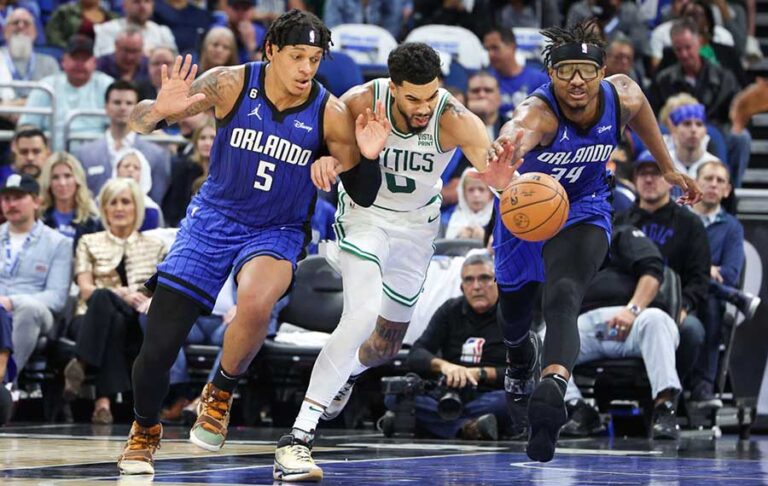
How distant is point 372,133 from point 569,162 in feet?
3.87

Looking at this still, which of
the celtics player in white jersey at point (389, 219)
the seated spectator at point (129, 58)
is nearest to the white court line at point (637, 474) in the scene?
the celtics player in white jersey at point (389, 219)

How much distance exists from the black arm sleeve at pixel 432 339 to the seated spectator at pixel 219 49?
450 centimetres

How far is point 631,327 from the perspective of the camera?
10516 mm

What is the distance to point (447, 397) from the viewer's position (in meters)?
10.1

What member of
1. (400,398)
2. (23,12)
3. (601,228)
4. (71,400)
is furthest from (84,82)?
(601,228)

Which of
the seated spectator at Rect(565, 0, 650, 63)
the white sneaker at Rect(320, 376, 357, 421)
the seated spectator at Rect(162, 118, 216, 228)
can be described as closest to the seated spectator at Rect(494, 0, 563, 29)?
the seated spectator at Rect(565, 0, 650, 63)

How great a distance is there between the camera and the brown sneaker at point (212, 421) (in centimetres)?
701

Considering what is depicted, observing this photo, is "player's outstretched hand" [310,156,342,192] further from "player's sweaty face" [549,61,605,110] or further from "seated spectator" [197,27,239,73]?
"seated spectator" [197,27,239,73]

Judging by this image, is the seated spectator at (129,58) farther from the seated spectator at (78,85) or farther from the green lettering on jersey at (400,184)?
the green lettering on jersey at (400,184)

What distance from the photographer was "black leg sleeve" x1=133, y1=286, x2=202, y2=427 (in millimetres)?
6738

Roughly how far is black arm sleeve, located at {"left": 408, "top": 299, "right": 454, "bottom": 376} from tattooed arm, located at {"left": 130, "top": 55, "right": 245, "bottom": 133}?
150 inches

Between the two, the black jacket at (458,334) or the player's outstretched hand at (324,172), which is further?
the black jacket at (458,334)

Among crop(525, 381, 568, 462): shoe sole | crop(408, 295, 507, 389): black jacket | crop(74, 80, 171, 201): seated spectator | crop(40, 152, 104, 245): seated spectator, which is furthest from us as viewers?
crop(74, 80, 171, 201): seated spectator

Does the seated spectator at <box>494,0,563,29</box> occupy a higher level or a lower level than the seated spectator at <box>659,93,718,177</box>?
higher
